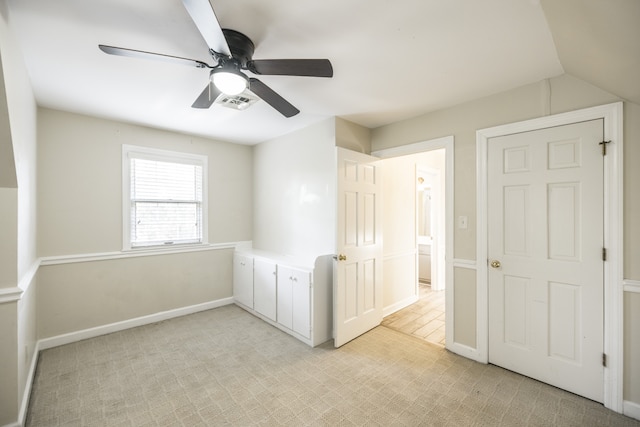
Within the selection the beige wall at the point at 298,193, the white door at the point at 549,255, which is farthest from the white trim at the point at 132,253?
the white door at the point at 549,255

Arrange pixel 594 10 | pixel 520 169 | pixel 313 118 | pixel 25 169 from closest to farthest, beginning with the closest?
1. pixel 594 10
2. pixel 25 169
3. pixel 520 169
4. pixel 313 118

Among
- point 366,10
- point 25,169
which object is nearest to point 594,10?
point 366,10

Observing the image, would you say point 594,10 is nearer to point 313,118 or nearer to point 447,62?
point 447,62

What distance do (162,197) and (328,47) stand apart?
118 inches

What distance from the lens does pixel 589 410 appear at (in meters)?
1.93

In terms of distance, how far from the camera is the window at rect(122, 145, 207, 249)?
11.1ft

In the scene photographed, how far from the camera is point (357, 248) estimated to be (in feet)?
9.98

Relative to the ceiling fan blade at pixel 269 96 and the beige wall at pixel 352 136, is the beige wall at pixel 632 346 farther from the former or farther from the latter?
the ceiling fan blade at pixel 269 96

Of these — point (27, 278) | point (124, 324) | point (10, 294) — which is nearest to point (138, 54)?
point (10, 294)

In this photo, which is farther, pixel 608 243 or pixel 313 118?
pixel 313 118

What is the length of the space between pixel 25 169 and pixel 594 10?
3.77m

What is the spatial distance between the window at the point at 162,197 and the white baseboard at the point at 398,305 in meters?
2.82

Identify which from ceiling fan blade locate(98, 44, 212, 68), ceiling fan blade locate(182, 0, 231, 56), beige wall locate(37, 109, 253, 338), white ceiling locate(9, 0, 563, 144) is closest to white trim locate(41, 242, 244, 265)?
beige wall locate(37, 109, 253, 338)

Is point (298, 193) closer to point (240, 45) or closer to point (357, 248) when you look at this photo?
point (357, 248)
